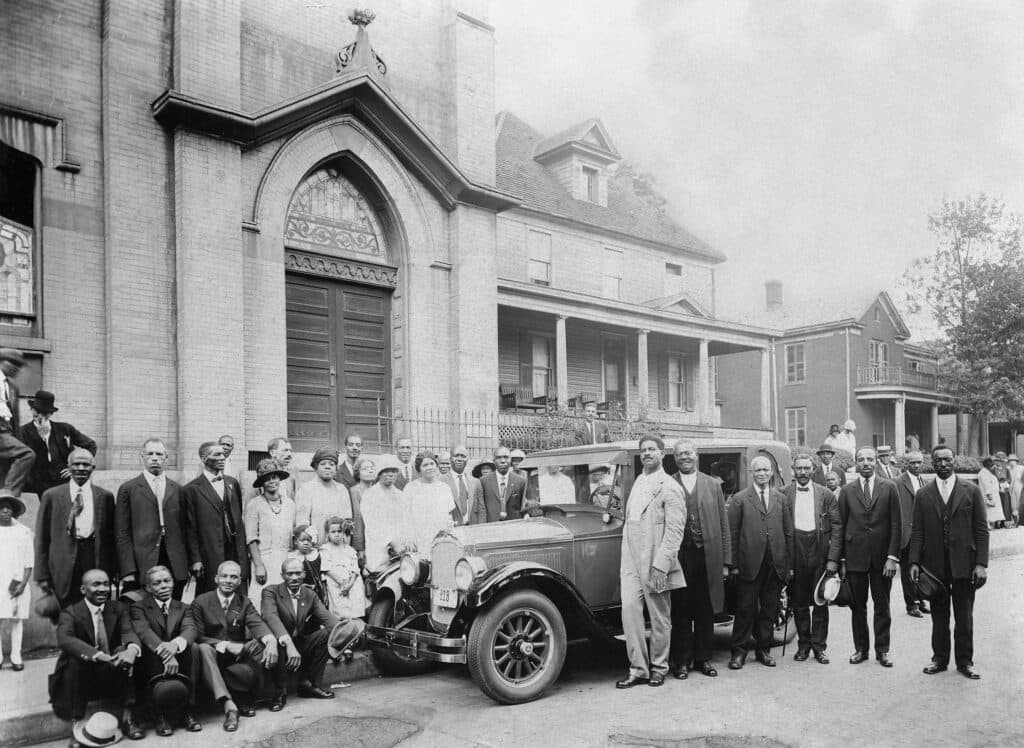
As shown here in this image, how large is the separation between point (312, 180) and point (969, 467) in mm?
22234

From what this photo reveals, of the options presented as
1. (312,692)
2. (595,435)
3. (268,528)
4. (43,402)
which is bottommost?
(312,692)

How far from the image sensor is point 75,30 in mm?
10859

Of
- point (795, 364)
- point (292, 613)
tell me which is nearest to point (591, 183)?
point (795, 364)

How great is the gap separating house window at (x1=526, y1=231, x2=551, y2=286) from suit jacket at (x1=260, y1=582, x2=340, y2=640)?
57.4 ft

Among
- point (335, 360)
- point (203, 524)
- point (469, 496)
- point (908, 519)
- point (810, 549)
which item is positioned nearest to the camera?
point (203, 524)

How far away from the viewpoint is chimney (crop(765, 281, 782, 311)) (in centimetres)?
4112

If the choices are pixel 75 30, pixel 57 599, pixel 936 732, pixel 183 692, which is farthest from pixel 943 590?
pixel 75 30

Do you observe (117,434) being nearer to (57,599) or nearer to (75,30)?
(57,599)

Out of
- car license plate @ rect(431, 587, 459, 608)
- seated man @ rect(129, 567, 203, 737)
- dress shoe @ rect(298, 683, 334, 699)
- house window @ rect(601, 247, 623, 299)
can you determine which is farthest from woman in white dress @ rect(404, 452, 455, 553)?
house window @ rect(601, 247, 623, 299)

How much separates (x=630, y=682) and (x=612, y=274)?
20162 millimetres

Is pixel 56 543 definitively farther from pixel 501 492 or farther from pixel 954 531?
pixel 954 531

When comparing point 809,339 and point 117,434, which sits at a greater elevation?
point 809,339

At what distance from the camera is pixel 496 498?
960cm

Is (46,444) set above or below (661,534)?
above
